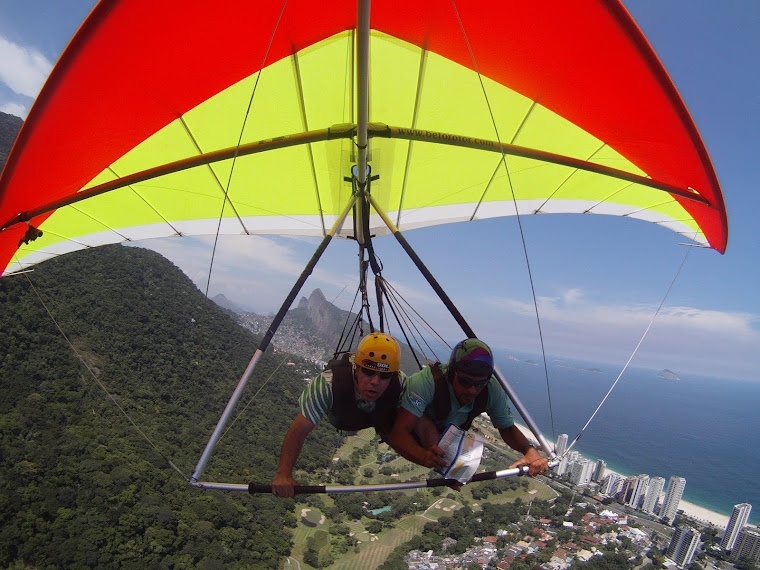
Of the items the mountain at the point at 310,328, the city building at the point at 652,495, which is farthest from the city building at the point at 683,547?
the mountain at the point at 310,328

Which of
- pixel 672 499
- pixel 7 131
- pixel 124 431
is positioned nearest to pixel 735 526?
pixel 672 499

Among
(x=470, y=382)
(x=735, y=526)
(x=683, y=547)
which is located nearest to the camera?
(x=470, y=382)

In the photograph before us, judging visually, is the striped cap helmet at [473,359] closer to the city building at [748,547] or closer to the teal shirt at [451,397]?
the teal shirt at [451,397]

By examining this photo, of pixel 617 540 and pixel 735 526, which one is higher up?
pixel 735 526

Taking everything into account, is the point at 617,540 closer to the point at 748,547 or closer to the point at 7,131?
the point at 748,547

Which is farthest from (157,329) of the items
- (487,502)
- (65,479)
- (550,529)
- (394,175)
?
(394,175)

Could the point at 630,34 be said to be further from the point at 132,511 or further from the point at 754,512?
the point at 754,512

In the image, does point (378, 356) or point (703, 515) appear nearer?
point (378, 356)
